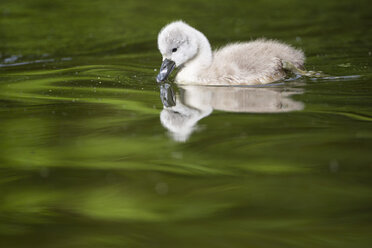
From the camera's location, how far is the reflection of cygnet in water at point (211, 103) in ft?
13.6

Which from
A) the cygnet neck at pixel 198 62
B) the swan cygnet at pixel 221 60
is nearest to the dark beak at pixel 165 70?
the swan cygnet at pixel 221 60

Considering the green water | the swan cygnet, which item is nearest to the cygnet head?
the swan cygnet

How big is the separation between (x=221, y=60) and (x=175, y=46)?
→ 396mm

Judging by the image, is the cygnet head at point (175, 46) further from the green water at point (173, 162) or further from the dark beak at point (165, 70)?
the green water at point (173, 162)

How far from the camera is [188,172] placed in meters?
3.21

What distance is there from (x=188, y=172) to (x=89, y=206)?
581 millimetres

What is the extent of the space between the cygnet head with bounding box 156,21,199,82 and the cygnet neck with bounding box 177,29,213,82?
38mm

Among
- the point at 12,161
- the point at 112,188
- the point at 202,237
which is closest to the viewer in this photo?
the point at 202,237

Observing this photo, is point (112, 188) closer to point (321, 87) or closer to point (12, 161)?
point (12, 161)

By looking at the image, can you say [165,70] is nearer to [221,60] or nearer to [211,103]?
[221,60]

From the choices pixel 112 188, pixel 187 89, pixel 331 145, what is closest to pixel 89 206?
pixel 112 188

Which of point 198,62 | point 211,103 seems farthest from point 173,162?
point 198,62

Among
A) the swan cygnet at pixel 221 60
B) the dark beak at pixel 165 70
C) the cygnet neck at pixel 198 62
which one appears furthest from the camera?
the cygnet neck at pixel 198 62

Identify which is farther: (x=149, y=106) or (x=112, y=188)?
(x=149, y=106)
